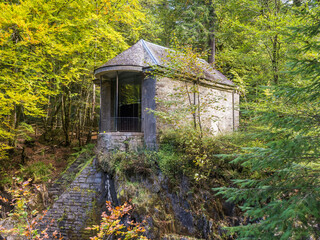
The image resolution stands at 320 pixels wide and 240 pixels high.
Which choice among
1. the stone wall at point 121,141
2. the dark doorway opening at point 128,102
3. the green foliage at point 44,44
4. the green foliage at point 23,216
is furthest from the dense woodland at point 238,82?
the green foliage at point 23,216

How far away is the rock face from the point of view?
29.0 feet

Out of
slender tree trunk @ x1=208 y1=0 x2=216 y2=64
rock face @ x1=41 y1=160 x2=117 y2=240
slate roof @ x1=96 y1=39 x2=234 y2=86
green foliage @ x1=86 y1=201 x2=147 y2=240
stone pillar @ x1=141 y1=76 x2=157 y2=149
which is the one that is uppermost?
slender tree trunk @ x1=208 y1=0 x2=216 y2=64

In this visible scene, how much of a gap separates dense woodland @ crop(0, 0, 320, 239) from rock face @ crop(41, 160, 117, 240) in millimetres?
2229

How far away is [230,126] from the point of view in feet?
42.1

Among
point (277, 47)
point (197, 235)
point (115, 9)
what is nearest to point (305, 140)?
point (197, 235)

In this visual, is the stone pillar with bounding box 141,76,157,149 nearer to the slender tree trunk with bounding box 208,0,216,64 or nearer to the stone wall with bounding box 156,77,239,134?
the stone wall with bounding box 156,77,239,134

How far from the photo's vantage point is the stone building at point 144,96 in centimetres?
891


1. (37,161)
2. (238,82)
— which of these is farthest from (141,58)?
(37,161)

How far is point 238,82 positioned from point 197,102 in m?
2.25

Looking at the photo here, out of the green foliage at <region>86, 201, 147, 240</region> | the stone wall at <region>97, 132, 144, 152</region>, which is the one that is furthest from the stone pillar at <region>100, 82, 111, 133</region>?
the green foliage at <region>86, 201, 147, 240</region>

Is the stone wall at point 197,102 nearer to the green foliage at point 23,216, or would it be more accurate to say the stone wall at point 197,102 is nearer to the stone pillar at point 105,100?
the stone pillar at point 105,100

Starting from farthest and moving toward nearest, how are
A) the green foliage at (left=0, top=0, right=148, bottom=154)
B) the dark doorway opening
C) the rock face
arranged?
the dark doorway opening, the rock face, the green foliage at (left=0, top=0, right=148, bottom=154)

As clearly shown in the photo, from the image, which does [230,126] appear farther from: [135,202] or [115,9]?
[115,9]

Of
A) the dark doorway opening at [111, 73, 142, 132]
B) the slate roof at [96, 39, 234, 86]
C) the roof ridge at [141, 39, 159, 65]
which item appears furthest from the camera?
the dark doorway opening at [111, 73, 142, 132]
